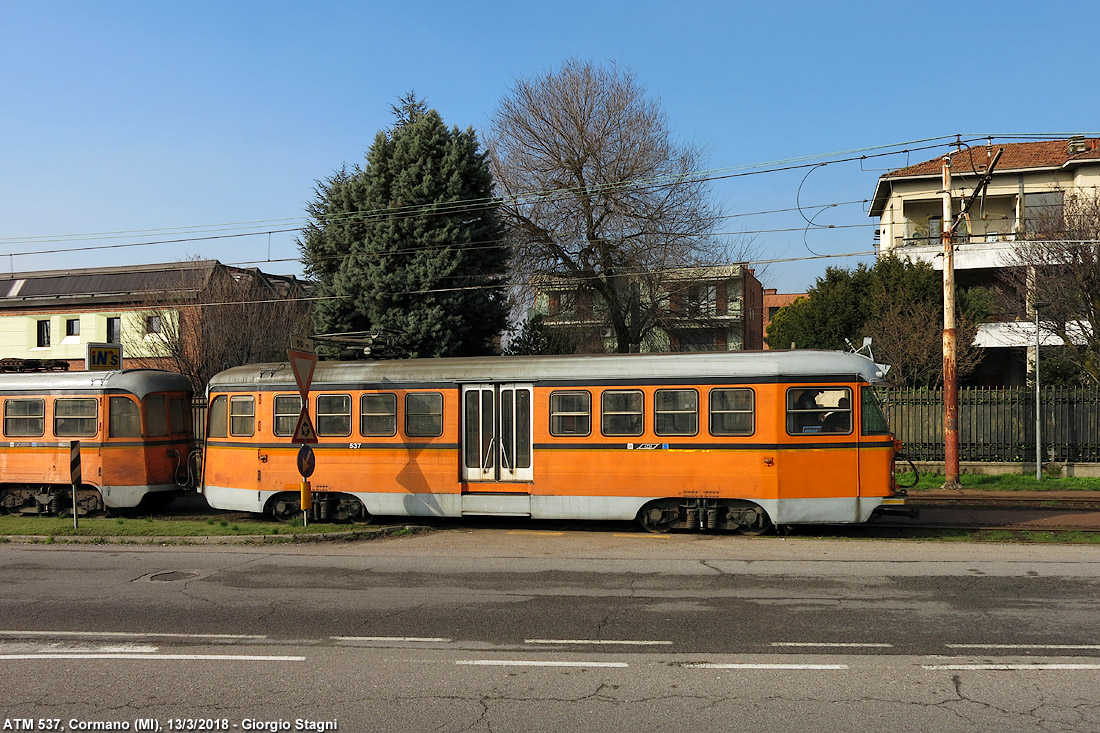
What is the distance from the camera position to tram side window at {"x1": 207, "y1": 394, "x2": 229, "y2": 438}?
615 inches

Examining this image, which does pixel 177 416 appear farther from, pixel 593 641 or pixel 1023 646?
pixel 1023 646

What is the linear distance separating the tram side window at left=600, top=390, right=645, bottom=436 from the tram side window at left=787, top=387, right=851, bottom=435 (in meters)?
2.33

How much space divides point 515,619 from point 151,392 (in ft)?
38.9

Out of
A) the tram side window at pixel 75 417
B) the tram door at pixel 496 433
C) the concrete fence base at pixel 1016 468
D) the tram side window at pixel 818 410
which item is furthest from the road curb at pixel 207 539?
the concrete fence base at pixel 1016 468

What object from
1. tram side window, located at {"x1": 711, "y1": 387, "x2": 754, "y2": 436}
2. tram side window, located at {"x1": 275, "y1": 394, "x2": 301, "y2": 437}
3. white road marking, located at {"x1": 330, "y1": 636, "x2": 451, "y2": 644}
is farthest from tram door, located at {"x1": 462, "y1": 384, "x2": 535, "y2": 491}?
white road marking, located at {"x1": 330, "y1": 636, "x2": 451, "y2": 644}

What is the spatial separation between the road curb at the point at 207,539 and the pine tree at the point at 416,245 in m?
10.9

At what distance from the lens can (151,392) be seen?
1694 centimetres

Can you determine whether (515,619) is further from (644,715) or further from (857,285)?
(857,285)

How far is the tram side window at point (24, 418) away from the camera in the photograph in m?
17.1

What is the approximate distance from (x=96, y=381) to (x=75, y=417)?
856 millimetres

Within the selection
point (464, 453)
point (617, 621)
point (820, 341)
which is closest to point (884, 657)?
point (617, 621)

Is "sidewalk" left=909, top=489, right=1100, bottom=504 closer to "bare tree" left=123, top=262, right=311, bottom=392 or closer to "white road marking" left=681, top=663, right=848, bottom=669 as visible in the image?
"white road marking" left=681, top=663, right=848, bottom=669

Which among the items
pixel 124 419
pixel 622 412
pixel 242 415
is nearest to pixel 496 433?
pixel 622 412

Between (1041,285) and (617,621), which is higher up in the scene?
(1041,285)
